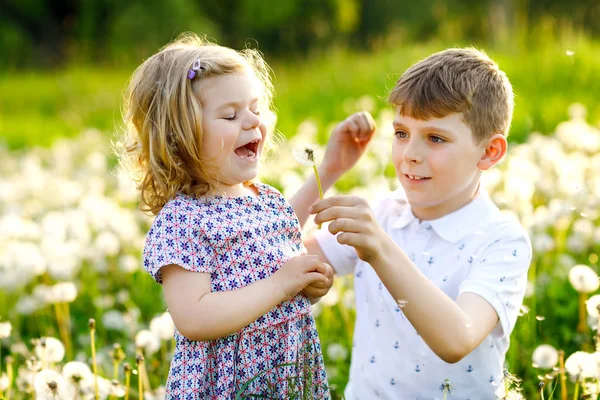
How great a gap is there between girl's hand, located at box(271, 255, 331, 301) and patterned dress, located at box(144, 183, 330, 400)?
0.32 feet

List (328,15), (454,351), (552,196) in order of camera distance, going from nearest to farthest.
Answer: (454,351) < (552,196) < (328,15)

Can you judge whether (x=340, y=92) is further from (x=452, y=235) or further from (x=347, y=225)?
(x=347, y=225)

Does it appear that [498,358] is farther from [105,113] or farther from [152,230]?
[105,113]

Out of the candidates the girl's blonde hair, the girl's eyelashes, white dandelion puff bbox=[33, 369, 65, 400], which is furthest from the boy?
white dandelion puff bbox=[33, 369, 65, 400]

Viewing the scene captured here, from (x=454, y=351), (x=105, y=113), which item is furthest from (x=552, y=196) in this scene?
(x=105, y=113)

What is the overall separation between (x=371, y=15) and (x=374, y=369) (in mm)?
25025

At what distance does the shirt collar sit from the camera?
256 cm

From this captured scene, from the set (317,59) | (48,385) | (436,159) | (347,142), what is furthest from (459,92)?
(317,59)

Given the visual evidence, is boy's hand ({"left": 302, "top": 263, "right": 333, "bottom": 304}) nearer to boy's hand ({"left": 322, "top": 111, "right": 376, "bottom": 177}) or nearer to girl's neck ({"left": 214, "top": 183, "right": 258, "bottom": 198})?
girl's neck ({"left": 214, "top": 183, "right": 258, "bottom": 198})

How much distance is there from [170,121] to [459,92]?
0.86 meters

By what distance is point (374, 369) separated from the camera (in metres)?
2.70

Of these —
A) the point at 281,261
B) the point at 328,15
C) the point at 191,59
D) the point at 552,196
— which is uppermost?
the point at 328,15

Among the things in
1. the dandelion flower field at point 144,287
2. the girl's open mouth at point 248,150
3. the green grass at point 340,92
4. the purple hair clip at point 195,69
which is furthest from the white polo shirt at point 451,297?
the purple hair clip at point 195,69

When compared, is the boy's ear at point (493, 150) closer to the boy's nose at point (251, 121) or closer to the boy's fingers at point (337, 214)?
the boy's fingers at point (337, 214)
